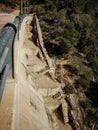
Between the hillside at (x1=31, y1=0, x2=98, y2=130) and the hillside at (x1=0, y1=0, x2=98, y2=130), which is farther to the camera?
the hillside at (x1=31, y1=0, x2=98, y2=130)

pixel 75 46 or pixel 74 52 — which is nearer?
pixel 74 52

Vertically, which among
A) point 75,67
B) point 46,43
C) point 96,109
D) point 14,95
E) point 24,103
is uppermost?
point 14,95

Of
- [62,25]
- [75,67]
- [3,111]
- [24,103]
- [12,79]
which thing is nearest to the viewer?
[3,111]

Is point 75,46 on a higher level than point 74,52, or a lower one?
higher

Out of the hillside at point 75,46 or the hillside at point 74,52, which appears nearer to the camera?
the hillside at point 74,52

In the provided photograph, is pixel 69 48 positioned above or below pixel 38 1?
below

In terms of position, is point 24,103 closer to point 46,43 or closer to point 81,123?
point 81,123

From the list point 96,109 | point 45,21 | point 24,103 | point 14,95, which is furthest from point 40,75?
point 45,21

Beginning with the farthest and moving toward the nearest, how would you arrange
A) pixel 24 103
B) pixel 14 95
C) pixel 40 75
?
pixel 40 75 < pixel 24 103 < pixel 14 95

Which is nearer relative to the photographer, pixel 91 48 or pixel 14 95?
pixel 14 95

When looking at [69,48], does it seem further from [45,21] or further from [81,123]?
[81,123]
